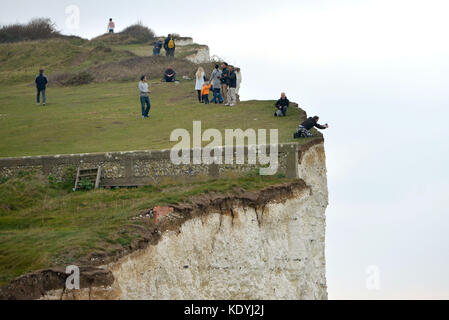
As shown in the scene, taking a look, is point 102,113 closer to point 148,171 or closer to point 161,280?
point 148,171

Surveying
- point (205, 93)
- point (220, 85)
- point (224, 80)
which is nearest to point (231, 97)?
A: point (224, 80)

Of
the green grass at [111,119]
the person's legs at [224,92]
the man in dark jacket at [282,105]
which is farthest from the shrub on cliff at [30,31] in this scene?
the man in dark jacket at [282,105]

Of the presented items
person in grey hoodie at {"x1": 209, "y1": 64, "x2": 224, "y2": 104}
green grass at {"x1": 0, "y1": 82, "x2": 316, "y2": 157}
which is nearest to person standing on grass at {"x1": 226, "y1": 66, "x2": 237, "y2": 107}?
green grass at {"x1": 0, "y1": 82, "x2": 316, "y2": 157}

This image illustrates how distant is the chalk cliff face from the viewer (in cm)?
2362

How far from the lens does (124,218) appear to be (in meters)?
24.5

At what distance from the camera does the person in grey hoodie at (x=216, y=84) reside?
42625 millimetres

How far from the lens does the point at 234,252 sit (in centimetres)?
2766

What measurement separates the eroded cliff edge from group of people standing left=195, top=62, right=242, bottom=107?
9.86m

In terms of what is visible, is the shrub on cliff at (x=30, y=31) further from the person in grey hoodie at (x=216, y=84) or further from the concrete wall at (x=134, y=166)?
the concrete wall at (x=134, y=166)

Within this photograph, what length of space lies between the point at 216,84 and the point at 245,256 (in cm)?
1660

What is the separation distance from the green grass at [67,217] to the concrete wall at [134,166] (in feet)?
1.70

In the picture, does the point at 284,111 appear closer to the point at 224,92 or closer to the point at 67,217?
the point at 224,92

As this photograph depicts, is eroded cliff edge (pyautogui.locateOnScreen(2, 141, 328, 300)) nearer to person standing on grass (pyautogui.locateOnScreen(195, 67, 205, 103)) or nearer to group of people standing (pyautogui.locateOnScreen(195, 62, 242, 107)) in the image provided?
group of people standing (pyautogui.locateOnScreen(195, 62, 242, 107))

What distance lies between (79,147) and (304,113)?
31.5 ft
